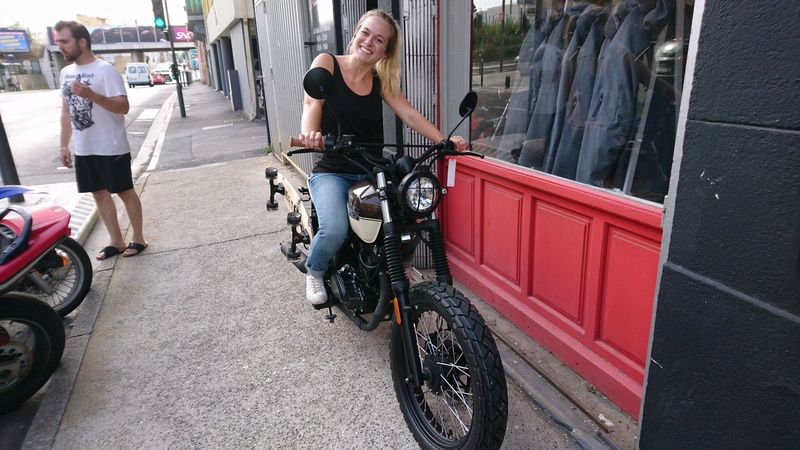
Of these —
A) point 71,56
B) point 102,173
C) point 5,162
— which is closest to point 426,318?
point 102,173

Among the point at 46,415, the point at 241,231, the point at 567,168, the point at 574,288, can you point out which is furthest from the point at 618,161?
the point at 241,231

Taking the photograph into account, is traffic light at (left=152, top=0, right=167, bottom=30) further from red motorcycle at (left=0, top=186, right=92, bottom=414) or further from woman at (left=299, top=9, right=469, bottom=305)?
woman at (left=299, top=9, right=469, bottom=305)

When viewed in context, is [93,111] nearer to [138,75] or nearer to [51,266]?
[51,266]

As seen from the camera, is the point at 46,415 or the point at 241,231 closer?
the point at 46,415

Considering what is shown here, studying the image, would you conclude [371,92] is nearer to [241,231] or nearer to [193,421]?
[193,421]

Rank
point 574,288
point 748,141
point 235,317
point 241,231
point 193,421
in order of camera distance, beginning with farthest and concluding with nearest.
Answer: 1. point 241,231
2. point 235,317
3. point 574,288
4. point 193,421
5. point 748,141

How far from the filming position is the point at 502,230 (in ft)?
11.1

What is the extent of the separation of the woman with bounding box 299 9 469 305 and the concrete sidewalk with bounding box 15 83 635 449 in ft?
1.69

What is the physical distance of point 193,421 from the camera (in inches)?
104

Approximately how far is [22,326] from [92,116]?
2225mm

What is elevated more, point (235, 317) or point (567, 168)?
point (567, 168)

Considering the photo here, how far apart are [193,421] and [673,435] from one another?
7.34 ft

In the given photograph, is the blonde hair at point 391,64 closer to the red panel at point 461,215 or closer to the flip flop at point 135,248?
the red panel at point 461,215

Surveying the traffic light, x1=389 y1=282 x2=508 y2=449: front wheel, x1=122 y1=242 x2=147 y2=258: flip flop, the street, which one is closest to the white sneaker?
x1=389 y1=282 x2=508 y2=449: front wheel
